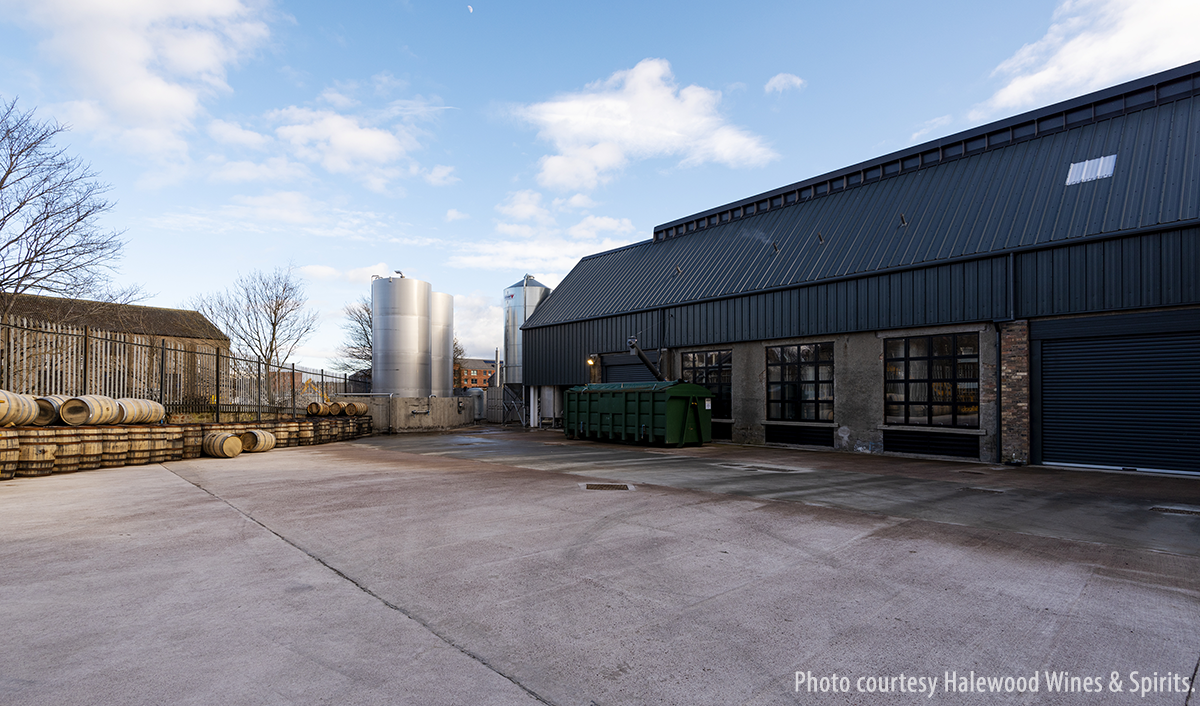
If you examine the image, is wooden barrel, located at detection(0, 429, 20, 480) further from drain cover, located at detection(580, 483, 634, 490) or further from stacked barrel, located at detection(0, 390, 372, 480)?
drain cover, located at detection(580, 483, 634, 490)

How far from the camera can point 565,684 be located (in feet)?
11.1

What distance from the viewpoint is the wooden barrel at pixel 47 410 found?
11.9 meters

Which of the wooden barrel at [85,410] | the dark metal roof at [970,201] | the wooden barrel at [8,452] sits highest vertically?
the dark metal roof at [970,201]

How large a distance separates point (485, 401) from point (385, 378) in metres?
9.51

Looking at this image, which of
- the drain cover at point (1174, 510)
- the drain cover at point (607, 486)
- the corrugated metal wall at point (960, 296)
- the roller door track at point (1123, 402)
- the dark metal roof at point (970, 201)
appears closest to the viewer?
the drain cover at point (1174, 510)

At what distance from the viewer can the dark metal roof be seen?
1377 cm

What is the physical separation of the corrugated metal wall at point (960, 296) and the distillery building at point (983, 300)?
0.14ft

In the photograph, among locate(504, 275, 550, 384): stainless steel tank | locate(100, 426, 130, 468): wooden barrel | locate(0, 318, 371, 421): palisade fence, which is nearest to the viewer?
locate(100, 426, 130, 468): wooden barrel

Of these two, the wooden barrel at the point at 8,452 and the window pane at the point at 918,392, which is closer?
the wooden barrel at the point at 8,452

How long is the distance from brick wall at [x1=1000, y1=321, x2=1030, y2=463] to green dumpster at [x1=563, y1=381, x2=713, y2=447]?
27.6ft

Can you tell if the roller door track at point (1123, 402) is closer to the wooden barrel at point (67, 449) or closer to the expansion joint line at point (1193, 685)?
the expansion joint line at point (1193, 685)

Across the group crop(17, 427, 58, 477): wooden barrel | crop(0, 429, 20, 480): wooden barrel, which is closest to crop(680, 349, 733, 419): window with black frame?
crop(17, 427, 58, 477): wooden barrel

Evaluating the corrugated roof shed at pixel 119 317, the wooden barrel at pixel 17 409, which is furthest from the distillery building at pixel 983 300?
the corrugated roof shed at pixel 119 317

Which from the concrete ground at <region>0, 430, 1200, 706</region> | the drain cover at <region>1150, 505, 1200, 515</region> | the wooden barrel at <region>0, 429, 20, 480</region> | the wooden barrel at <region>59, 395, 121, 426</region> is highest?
the wooden barrel at <region>59, 395, 121, 426</region>
